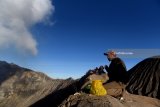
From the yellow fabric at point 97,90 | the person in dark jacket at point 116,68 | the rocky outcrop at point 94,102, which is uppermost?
the person in dark jacket at point 116,68

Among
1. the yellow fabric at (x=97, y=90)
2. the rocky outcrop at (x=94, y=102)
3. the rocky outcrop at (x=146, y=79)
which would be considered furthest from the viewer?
the rocky outcrop at (x=146, y=79)

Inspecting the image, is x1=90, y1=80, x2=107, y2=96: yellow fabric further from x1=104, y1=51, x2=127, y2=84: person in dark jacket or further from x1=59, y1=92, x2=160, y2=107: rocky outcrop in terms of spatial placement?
x1=104, y1=51, x2=127, y2=84: person in dark jacket

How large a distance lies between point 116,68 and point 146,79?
10.3 meters

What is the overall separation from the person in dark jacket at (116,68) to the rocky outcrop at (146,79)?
6.44 meters

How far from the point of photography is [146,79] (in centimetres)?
3591

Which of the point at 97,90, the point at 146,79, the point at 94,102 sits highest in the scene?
the point at 146,79

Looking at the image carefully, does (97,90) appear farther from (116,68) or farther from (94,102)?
(116,68)

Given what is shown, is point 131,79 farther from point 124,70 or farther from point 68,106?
point 68,106

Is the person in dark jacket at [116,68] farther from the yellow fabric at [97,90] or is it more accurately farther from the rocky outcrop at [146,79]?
the rocky outcrop at [146,79]

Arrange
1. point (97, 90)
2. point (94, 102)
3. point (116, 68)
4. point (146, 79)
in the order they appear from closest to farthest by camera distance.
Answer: point (94, 102), point (97, 90), point (116, 68), point (146, 79)

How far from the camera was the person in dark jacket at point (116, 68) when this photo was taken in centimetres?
2702

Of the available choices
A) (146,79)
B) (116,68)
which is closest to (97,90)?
(116,68)

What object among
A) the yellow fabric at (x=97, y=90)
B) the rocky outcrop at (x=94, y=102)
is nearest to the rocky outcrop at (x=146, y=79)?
the rocky outcrop at (x=94, y=102)

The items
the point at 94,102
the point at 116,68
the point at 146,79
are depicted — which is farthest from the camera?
the point at 146,79
